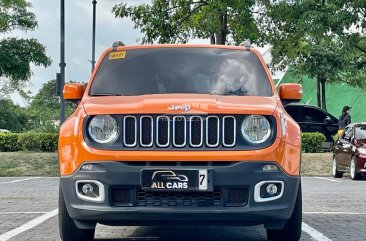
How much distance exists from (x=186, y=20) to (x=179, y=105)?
876 inches

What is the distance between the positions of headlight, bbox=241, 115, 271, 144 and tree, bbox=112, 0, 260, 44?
802 inches

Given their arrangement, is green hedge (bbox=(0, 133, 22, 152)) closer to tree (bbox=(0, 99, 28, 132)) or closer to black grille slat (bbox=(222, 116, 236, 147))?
black grille slat (bbox=(222, 116, 236, 147))

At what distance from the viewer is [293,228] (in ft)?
24.9

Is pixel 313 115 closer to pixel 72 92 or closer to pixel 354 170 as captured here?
pixel 354 170

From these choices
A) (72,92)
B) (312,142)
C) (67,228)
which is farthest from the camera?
(312,142)

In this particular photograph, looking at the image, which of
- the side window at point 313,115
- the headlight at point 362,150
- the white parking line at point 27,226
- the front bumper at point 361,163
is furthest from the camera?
the side window at point 313,115

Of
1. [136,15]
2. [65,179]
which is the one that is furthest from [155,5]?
[65,179]

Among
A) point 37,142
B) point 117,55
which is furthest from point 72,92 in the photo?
point 37,142

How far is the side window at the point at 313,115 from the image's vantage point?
98.5 ft

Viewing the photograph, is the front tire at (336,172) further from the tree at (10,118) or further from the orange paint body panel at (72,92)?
the tree at (10,118)

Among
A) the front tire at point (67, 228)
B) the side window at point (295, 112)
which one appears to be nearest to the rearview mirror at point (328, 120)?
the side window at point (295, 112)

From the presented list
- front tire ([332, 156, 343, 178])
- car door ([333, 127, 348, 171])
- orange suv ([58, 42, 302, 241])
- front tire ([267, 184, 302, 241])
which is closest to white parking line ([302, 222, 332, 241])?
front tire ([267, 184, 302, 241])

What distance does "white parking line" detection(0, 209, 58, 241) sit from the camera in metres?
8.43

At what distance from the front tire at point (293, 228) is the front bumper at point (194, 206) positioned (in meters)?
0.56
